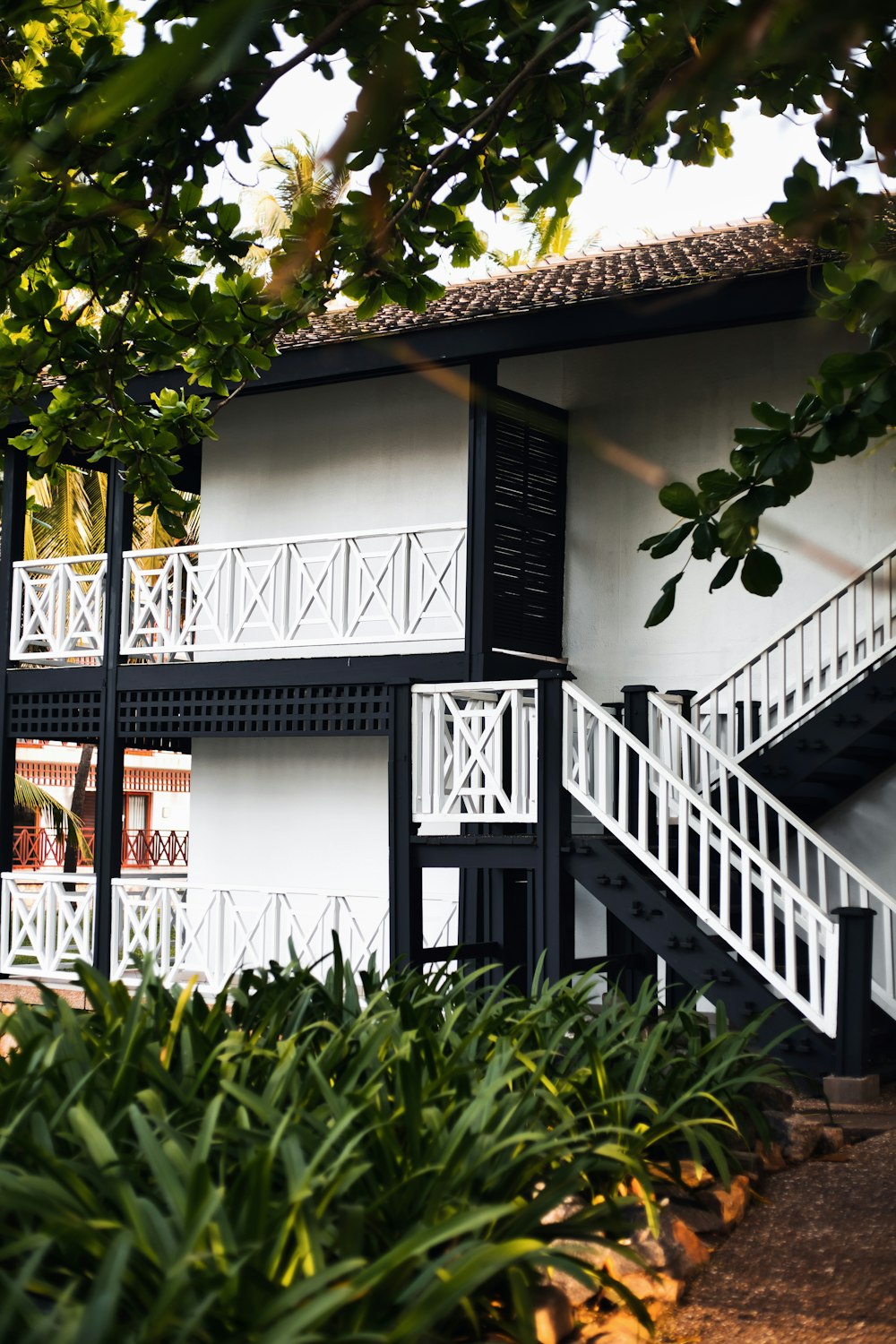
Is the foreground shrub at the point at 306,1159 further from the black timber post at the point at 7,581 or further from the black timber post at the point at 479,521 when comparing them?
the black timber post at the point at 7,581

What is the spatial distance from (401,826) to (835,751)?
311 centimetres

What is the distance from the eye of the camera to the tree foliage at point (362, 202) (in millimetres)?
4328

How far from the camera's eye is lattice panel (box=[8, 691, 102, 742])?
13.9 meters

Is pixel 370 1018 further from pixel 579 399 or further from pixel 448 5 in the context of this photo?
pixel 579 399

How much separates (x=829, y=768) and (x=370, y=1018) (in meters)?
6.31

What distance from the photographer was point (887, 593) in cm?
1060

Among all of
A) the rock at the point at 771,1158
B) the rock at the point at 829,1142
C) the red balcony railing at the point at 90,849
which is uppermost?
the rock at the point at 771,1158

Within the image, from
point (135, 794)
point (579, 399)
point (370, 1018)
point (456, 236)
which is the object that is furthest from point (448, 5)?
point (135, 794)

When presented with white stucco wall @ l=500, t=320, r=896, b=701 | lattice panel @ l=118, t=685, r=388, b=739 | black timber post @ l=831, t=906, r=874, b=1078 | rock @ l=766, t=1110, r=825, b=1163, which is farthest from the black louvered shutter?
rock @ l=766, t=1110, r=825, b=1163

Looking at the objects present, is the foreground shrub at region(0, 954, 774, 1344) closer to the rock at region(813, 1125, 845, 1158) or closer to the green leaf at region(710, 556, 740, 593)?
the rock at region(813, 1125, 845, 1158)

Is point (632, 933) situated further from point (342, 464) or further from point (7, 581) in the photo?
point (7, 581)

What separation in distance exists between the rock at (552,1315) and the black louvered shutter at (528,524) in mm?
8164

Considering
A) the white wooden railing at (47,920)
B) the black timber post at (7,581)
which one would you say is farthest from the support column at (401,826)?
the black timber post at (7,581)

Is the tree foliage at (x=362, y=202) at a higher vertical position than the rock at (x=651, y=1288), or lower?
higher
